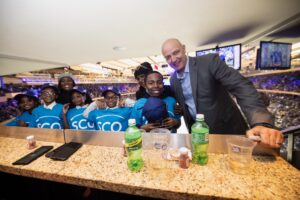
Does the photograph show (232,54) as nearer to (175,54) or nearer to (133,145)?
(175,54)

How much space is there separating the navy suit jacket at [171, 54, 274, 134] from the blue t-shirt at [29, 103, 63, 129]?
55.3 inches

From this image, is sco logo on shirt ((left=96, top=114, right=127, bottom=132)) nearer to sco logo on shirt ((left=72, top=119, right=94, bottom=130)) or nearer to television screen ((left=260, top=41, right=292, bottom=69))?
sco logo on shirt ((left=72, top=119, right=94, bottom=130))

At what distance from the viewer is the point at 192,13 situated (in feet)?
6.36

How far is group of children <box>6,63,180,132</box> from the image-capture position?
4.01 feet

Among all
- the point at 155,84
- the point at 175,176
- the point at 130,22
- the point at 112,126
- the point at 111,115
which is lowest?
the point at 175,176

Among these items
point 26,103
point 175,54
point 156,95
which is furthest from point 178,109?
point 26,103

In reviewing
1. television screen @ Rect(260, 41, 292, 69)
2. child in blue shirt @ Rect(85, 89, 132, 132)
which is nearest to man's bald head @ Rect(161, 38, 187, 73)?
child in blue shirt @ Rect(85, 89, 132, 132)

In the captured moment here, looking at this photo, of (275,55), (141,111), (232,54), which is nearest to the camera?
(141,111)

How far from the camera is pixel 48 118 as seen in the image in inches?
→ 65.1

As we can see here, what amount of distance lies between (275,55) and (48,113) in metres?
4.41

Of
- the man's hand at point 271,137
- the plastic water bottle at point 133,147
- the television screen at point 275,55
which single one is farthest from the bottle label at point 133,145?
the television screen at point 275,55

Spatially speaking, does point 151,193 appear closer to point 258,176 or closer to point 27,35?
point 258,176

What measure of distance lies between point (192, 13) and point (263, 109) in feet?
5.36

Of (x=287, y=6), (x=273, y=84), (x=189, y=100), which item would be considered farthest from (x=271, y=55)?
(x=273, y=84)
